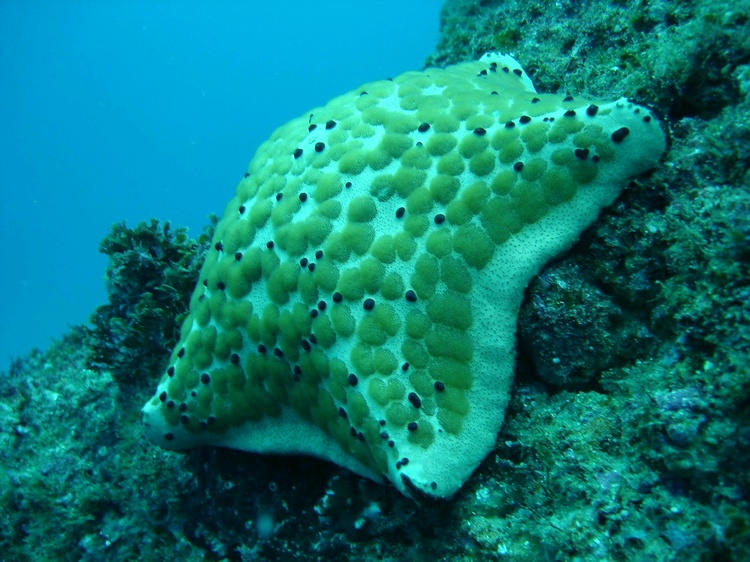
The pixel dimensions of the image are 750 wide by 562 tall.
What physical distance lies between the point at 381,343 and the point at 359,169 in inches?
46.8

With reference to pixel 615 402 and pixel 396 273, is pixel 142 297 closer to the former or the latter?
pixel 396 273

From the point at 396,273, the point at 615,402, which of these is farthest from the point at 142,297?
the point at 615,402

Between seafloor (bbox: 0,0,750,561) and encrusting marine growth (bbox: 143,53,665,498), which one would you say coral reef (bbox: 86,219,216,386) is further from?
encrusting marine growth (bbox: 143,53,665,498)

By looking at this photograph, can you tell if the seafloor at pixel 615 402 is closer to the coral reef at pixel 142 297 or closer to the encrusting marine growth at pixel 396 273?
the encrusting marine growth at pixel 396 273

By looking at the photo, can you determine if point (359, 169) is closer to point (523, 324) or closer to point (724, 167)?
point (523, 324)

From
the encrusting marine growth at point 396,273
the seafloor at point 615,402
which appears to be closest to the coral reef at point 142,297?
the seafloor at point 615,402

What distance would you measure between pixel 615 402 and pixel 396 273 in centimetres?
138

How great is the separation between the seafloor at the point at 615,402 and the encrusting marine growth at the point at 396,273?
0.68ft

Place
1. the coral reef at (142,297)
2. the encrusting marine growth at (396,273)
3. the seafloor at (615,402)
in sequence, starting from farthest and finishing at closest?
the coral reef at (142,297), the encrusting marine growth at (396,273), the seafloor at (615,402)

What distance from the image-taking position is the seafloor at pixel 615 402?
2.20 metres

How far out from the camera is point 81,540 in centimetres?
459

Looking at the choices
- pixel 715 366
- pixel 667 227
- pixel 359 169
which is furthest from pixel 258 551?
pixel 667 227

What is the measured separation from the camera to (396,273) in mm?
2912

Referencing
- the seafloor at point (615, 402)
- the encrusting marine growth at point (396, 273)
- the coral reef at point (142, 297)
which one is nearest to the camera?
the seafloor at point (615, 402)
